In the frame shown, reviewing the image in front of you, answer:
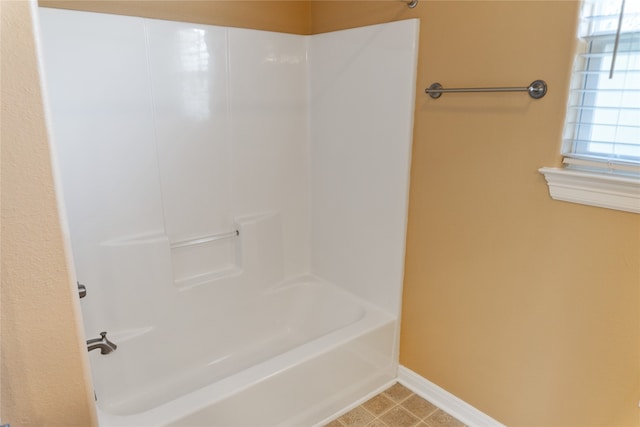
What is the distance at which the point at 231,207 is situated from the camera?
2.20 meters

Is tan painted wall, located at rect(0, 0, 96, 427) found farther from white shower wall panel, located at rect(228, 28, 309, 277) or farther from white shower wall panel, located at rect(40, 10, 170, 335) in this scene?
white shower wall panel, located at rect(228, 28, 309, 277)

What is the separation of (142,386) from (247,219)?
3.09ft

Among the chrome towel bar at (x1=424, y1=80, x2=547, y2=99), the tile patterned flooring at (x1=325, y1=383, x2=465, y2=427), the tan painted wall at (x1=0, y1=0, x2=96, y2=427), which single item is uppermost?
the chrome towel bar at (x1=424, y1=80, x2=547, y2=99)

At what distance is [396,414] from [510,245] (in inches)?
37.1

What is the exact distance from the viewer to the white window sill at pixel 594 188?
1.25 m

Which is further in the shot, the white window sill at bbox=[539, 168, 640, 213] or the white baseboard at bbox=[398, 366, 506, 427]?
the white baseboard at bbox=[398, 366, 506, 427]

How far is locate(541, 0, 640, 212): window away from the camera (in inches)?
49.0

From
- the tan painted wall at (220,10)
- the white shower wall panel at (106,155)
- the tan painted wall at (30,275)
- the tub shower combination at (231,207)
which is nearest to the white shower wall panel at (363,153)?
the tub shower combination at (231,207)

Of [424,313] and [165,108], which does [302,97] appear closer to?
[165,108]

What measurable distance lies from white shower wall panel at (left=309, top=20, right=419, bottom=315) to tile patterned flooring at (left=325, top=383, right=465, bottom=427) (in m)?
0.42

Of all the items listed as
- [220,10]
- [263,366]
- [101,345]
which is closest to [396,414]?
[263,366]

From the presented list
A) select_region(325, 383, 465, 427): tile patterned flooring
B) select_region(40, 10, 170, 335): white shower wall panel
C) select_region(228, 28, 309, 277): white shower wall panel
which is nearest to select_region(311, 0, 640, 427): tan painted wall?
select_region(325, 383, 465, 427): tile patterned flooring

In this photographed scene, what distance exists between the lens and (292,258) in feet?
8.20

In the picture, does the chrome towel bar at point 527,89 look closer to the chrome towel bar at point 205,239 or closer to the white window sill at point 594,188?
the white window sill at point 594,188
